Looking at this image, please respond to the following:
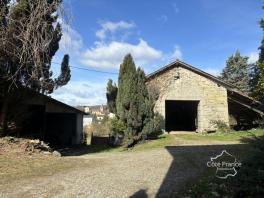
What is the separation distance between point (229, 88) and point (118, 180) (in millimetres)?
18158

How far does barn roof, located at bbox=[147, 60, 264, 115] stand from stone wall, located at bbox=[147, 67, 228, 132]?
8.6 inches

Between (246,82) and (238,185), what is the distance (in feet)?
160

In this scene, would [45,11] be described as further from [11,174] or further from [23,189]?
[23,189]

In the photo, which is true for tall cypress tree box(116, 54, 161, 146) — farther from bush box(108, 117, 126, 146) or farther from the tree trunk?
the tree trunk

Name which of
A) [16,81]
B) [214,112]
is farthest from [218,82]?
[16,81]

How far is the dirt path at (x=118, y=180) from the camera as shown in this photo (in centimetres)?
750

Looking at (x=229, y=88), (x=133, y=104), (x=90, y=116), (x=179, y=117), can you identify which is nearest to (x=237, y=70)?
(x=90, y=116)

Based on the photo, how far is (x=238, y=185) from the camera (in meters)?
6.33

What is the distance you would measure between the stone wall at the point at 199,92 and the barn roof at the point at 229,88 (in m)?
0.22

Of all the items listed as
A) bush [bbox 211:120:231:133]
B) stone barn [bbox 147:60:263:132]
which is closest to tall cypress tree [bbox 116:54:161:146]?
stone barn [bbox 147:60:263:132]

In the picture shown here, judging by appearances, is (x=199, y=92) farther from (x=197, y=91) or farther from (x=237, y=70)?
(x=237, y=70)

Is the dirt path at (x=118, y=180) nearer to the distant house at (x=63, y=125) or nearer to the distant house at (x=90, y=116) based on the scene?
the distant house at (x=63, y=125)

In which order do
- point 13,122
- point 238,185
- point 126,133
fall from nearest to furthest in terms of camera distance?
point 238,185 → point 13,122 → point 126,133

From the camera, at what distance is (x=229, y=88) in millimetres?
24828
